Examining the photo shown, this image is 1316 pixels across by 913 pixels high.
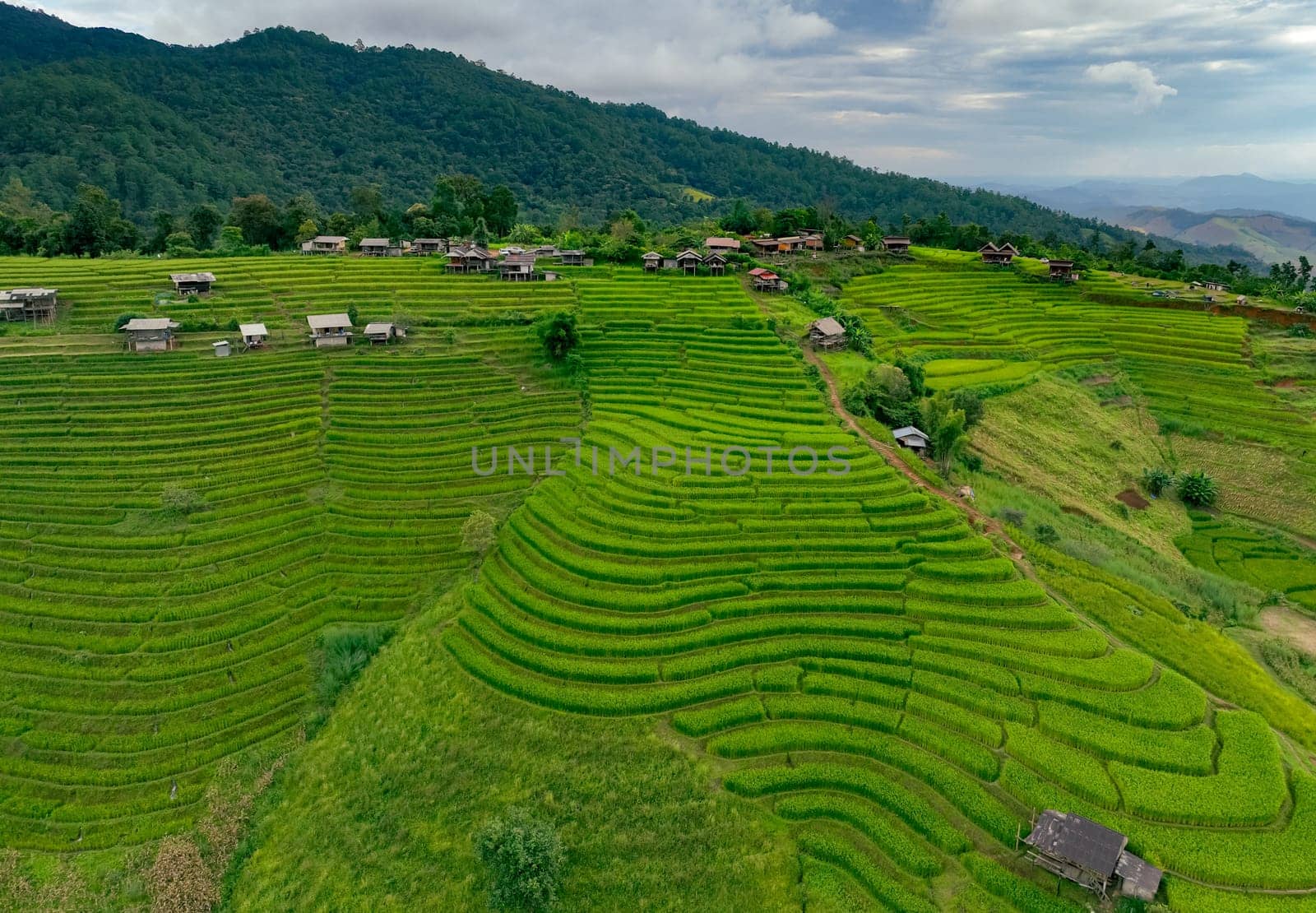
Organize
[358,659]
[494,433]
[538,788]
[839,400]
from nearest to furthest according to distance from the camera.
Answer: [538,788], [358,659], [494,433], [839,400]

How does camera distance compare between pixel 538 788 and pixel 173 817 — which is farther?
pixel 173 817

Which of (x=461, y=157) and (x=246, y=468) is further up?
(x=461, y=157)

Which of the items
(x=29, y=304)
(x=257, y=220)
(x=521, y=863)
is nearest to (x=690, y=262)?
(x=257, y=220)

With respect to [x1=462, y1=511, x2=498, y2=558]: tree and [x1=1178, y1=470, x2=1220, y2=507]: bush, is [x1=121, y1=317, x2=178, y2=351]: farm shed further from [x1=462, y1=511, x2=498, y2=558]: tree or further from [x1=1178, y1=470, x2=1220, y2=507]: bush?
[x1=1178, y1=470, x2=1220, y2=507]: bush

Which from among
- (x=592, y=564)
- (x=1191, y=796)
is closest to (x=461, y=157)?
(x=592, y=564)

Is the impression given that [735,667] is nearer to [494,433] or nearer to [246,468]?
[494,433]

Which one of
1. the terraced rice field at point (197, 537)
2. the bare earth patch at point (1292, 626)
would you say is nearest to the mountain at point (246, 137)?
the terraced rice field at point (197, 537)

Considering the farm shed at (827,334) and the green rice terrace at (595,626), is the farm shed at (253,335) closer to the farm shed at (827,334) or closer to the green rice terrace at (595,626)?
the green rice terrace at (595,626)

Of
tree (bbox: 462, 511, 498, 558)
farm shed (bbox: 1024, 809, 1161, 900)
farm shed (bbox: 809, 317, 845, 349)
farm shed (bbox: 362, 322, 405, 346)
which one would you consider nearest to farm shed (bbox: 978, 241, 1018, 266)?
farm shed (bbox: 809, 317, 845, 349)
